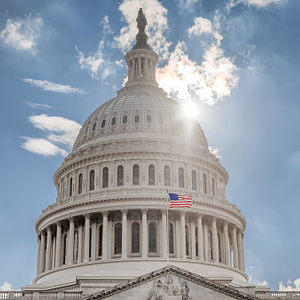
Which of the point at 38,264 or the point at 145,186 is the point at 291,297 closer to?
the point at 145,186

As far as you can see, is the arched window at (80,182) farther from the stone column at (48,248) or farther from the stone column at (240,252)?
the stone column at (240,252)

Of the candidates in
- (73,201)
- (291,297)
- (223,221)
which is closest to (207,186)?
(223,221)

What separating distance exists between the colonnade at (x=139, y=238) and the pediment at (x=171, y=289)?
16.7 m

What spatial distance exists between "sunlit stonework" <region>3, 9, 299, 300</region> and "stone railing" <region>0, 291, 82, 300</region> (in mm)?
6448

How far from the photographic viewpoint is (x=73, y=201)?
8412cm

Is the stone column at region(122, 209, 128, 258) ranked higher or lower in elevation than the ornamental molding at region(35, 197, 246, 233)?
lower

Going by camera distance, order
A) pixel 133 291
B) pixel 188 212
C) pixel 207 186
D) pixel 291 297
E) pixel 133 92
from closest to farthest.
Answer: pixel 133 291, pixel 291 297, pixel 188 212, pixel 207 186, pixel 133 92

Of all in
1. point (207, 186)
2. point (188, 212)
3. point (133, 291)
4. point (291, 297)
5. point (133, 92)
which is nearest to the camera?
point (133, 291)

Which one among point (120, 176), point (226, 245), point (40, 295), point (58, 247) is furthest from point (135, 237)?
point (40, 295)

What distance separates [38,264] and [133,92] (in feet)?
96.5

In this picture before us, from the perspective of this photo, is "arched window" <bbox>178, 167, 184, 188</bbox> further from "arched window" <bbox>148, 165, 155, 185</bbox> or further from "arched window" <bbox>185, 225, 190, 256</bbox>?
"arched window" <bbox>185, 225, 190, 256</bbox>

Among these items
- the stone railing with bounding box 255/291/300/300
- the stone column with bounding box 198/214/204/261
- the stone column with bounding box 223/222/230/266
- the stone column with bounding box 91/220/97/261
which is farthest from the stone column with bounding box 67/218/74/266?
the stone railing with bounding box 255/291/300/300

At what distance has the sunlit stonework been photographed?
79.1 meters

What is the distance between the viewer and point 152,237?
267ft
